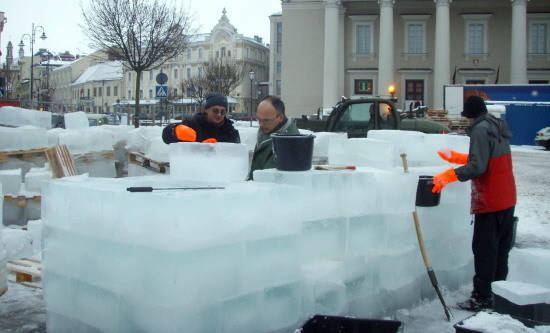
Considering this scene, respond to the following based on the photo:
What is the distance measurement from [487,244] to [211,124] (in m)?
2.78

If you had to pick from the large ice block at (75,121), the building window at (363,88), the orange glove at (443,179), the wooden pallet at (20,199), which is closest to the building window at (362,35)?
the building window at (363,88)

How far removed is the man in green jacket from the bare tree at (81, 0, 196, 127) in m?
17.9

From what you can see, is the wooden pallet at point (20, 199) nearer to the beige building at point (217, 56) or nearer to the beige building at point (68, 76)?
the beige building at point (217, 56)

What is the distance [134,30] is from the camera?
2225 cm

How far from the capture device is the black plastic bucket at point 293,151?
3.82 meters

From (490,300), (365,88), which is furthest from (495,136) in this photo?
(365,88)

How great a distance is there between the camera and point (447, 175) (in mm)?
4664

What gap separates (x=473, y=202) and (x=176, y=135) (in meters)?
2.74

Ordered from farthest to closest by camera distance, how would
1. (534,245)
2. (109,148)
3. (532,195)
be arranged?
(532,195), (109,148), (534,245)

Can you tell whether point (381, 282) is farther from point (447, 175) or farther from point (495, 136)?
point (495, 136)

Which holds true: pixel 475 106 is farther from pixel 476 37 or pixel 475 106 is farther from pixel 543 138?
pixel 476 37

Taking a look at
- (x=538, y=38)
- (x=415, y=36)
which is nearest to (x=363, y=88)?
(x=415, y=36)

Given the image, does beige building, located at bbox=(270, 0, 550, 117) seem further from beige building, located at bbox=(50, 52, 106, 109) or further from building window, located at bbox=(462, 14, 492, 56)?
beige building, located at bbox=(50, 52, 106, 109)

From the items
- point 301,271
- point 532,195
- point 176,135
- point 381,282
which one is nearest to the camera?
point 301,271
